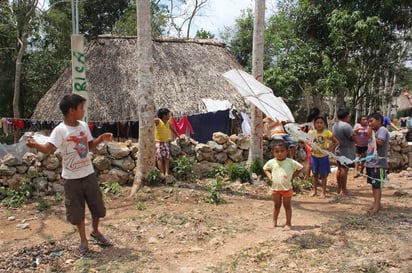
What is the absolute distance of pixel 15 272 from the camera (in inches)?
134

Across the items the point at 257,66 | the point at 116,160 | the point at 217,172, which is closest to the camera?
the point at 116,160

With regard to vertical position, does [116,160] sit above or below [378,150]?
below

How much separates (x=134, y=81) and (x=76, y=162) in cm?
861

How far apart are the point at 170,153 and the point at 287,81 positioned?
6707mm

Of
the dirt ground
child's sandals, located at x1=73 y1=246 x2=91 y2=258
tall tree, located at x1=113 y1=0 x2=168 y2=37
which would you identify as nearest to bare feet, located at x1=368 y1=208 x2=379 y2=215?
the dirt ground

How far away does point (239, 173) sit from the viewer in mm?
6863

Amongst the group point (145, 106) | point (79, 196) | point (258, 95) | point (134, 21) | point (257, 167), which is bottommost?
point (257, 167)

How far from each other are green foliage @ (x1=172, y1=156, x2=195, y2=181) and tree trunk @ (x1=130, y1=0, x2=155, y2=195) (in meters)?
0.66

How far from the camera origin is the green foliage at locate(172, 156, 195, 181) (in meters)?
6.81

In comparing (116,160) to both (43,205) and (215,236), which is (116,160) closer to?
(43,205)

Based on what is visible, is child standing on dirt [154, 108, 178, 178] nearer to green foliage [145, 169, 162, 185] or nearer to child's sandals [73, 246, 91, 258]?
green foliage [145, 169, 162, 185]

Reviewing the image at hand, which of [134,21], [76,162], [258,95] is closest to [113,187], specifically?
[76,162]

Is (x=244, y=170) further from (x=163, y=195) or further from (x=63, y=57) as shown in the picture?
(x=63, y=57)

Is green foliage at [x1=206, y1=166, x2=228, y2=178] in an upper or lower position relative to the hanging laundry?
lower
